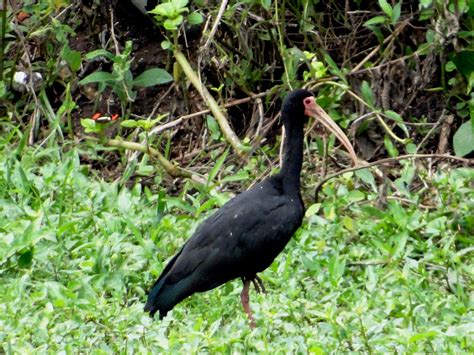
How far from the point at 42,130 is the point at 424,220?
11.2ft

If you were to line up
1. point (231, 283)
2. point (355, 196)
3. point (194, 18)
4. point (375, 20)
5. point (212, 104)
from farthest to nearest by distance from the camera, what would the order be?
1. point (212, 104)
2. point (194, 18)
3. point (375, 20)
4. point (355, 196)
5. point (231, 283)

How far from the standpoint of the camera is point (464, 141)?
8.15 m

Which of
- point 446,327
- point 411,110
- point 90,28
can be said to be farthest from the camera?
point 90,28

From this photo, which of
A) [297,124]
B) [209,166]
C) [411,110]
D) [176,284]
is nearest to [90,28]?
[209,166]

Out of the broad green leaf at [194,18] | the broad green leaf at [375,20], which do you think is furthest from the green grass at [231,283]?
the broad green leaf at [194,18]

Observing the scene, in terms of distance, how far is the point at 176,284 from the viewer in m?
6.33

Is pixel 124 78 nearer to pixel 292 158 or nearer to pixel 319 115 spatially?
pixel 319 115

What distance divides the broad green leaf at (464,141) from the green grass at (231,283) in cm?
34

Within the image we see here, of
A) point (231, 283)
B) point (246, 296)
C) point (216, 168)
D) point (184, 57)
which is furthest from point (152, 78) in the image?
point (246, 296)

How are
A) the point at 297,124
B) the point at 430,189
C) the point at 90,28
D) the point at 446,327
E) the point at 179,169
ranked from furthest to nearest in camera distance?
1. the point at 90,28
2. the point at 179,169
3. the point at 430,189
4. the point at 297,124
5. the point at 446,327

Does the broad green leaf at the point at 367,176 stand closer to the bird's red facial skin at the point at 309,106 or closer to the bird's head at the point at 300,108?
the bird's head at the point at 300,108

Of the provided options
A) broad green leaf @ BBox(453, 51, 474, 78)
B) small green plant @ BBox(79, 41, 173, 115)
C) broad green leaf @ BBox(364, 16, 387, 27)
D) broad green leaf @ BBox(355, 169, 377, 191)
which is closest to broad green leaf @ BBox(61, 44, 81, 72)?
small green plant @ BBox(79, 41, 173, 115)

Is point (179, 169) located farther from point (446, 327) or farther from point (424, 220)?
point (446, 327)

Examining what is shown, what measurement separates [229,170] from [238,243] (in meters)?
1.96
